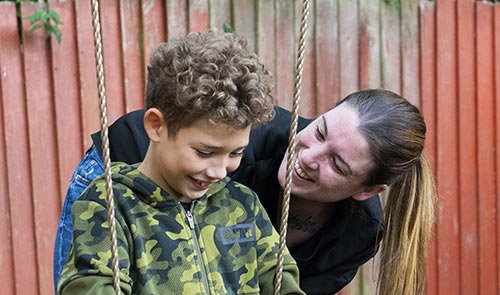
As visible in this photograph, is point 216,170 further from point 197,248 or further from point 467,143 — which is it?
point 467,143

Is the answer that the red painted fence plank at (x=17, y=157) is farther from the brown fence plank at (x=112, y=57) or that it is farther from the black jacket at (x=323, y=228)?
the black jacket at (x=323, y=228)

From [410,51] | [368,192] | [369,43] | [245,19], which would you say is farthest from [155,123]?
[410,51]

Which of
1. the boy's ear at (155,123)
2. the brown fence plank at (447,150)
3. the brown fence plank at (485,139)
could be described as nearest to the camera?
the boy's ear at (155,123)

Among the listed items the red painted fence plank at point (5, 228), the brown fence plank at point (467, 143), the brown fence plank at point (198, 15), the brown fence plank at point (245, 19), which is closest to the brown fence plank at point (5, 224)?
the red painted fence plank at point (5, 228)

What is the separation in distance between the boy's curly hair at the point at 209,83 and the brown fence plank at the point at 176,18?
1.98m

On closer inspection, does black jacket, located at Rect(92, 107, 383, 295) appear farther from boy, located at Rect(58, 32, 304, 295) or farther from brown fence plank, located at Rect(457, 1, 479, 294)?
brown fence plank, located at Rect(457, 1, 479, 294)

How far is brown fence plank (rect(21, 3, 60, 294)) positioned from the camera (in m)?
3.40

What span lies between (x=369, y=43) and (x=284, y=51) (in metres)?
0.48

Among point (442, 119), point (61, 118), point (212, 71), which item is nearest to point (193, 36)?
point (212, 71)

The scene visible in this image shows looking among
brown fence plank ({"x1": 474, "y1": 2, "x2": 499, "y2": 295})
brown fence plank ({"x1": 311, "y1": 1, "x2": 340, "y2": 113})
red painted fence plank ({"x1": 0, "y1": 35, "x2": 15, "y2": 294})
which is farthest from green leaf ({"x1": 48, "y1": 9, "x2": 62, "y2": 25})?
brown fence plank ({"x1": 474, "y1": 2, "x2": 499, "y2": 295})

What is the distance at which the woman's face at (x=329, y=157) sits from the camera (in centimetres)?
217

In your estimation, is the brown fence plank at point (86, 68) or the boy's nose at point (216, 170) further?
the brown fence plank at point (86, 68)

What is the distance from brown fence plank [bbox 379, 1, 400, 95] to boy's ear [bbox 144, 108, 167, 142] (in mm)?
2680

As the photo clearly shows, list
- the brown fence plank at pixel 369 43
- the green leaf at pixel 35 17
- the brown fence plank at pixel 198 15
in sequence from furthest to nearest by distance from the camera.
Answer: the brown fence plank at pixel 369 43, the brown fence plank at pixel 198 15, the green leaf at pixel 35 17
